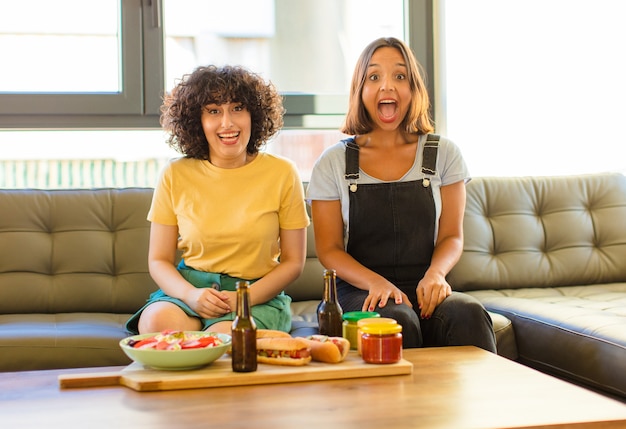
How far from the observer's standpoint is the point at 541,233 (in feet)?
10.3

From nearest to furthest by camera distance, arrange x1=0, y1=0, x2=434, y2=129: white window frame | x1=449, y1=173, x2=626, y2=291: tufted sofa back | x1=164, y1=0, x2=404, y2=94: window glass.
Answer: x1=449, y1=173, x2=626, y2=291: tufted sofa back, x1=0, y1=0, x2=434, y2=129: white window frame, x1=164, y1=0, x2=404, y2=94: window glass

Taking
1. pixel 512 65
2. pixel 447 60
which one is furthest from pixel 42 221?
pixel 512 65

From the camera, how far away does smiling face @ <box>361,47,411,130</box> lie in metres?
2.51

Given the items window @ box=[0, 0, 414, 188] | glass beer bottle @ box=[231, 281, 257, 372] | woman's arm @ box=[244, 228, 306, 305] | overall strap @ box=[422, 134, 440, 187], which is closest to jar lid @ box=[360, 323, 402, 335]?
glass beer bottle @ box=[231, 281, 257, 372]

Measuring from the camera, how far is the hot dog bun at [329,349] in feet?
5.64

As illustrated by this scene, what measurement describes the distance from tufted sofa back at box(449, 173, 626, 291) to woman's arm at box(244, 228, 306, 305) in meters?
0.82

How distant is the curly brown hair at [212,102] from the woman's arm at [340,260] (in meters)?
0.31

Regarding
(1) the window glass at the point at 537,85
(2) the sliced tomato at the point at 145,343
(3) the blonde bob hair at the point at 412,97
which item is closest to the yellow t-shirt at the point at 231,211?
A: (3) the blonde bob hair at the point at 412,97

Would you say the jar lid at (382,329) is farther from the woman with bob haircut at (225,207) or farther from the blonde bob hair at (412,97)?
the blonde bob hair at (412,97)

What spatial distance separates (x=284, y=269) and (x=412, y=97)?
0.69 m

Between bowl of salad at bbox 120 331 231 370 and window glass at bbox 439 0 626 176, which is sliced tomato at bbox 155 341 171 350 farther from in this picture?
window glass at bbox 439 0 626 176

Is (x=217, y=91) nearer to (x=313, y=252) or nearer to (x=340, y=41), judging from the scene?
(x=313, y=252)

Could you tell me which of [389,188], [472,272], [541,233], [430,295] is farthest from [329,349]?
[541,233]

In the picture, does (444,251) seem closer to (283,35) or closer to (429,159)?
(429,159)
